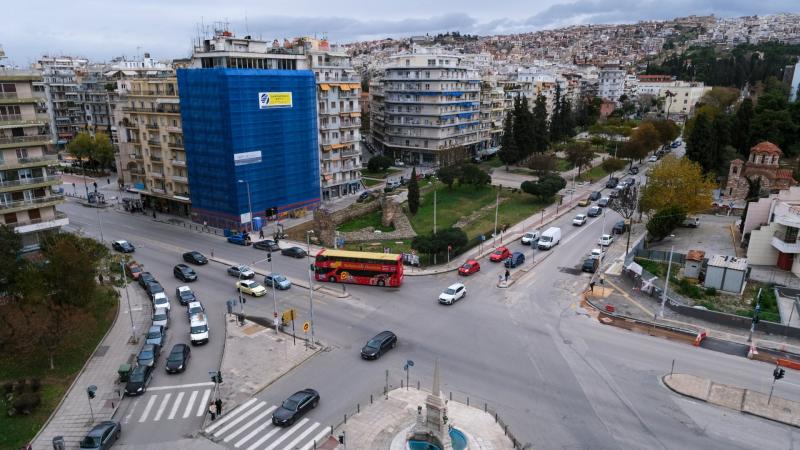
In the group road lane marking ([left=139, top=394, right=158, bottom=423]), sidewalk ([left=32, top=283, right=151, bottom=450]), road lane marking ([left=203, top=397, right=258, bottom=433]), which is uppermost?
road lane marking ([left=203, top=397, right=258, bottom=433])

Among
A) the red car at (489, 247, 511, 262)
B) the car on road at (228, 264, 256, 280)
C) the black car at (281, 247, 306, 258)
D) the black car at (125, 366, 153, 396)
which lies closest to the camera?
the black car at (125, 366, 153, 396)

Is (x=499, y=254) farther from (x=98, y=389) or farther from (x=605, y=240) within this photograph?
(x=98, y=389)

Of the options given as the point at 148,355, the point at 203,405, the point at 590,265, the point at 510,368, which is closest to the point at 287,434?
the point at 203,405

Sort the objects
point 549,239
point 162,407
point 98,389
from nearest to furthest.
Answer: point 162,407
point 98,389
point 549,239

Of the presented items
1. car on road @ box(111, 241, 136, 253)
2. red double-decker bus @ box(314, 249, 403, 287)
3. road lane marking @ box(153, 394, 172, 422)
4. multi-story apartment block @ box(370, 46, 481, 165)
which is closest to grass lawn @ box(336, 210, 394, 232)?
red double-decker bus @ box(314, 249, 403, 287)

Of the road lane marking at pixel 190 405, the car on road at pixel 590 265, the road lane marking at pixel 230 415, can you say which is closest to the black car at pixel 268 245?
the road lane marking at pixel 190 405

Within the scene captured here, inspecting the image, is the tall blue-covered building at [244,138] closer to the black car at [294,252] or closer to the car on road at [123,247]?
the black car at [294,252]

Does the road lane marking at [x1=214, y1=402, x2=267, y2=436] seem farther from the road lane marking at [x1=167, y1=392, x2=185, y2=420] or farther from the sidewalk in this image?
the sidewalk
